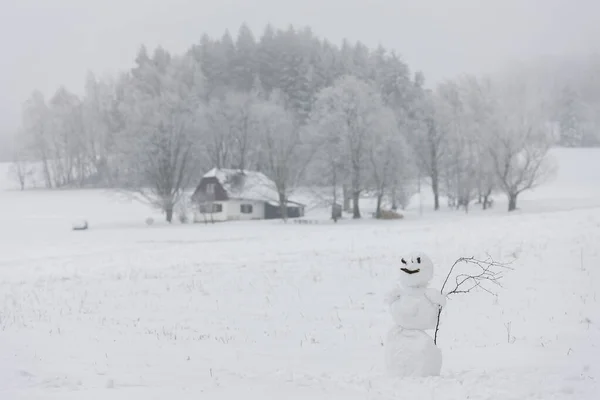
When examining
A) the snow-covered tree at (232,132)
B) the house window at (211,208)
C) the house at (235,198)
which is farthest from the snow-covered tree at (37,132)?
the house window at (211,208)

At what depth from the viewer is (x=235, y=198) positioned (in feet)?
201

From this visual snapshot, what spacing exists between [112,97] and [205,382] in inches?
3800

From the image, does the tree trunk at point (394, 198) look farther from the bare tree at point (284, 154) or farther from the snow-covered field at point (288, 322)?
the snow-covered field at point (288, 322)

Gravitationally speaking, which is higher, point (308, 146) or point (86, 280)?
point (308, 146)

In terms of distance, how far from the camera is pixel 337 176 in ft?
176

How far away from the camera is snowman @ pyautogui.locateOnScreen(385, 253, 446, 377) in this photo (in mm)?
6523

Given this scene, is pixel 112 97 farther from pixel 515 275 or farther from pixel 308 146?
pixel 515 275

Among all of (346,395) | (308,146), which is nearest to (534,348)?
(346,395)

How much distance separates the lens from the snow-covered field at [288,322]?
614 centimetres

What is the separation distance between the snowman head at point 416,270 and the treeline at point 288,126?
Answer: 1774 inches

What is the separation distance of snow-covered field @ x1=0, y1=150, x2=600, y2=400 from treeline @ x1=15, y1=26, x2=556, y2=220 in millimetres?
27738

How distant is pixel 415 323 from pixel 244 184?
56799 millimetres

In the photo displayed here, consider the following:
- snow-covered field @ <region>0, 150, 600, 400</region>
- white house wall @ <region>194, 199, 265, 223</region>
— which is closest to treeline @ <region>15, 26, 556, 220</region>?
white house wall @ <region>194, 199, 265, 223</region>

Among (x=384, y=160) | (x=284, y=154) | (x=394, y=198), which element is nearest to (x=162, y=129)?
(x=284, y=154)
